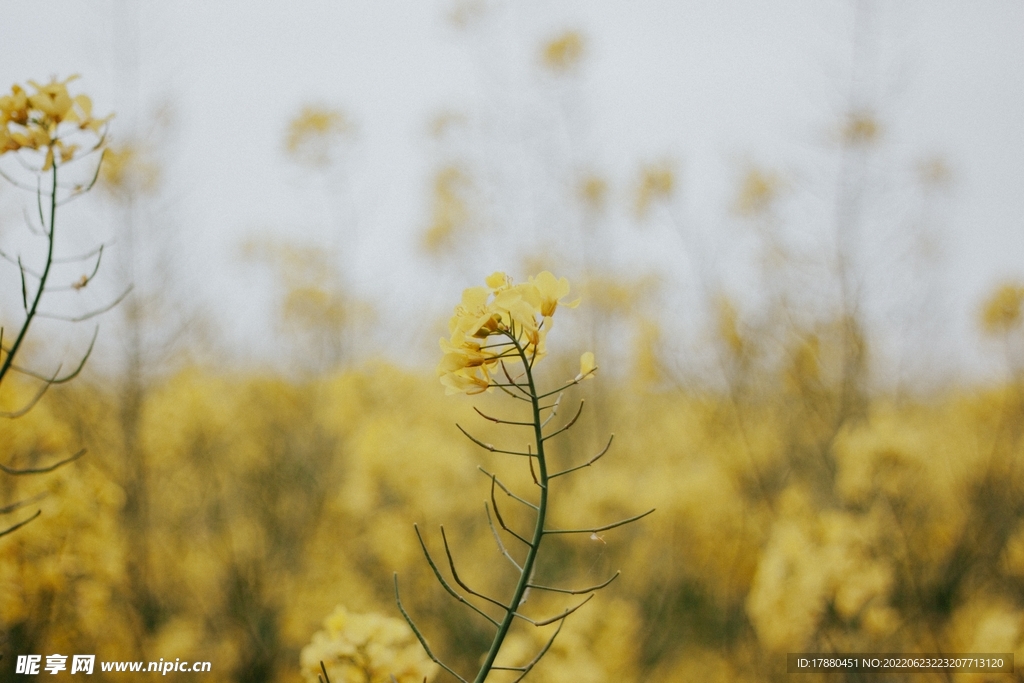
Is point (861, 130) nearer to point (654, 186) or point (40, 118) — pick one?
point (654, 186)

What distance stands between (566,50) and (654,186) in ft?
5.33

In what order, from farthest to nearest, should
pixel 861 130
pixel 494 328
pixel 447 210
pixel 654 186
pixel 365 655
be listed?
pixel 447 210, pixel 654 186, pixel 861 130, pixel 365 655, pixel 494 328

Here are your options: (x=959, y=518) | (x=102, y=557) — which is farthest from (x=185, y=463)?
(x=959, y=518)

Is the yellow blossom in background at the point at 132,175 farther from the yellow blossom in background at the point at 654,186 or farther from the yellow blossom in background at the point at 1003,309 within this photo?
the yellow blossom in background at the point at 1003,309

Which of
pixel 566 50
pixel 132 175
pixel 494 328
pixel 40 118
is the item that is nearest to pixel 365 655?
pixel 494 328

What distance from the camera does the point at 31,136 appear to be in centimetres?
140

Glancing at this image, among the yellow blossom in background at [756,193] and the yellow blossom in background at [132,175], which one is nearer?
the yellow blossom in background at [132,175]

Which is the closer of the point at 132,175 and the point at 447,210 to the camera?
the point at 132,175

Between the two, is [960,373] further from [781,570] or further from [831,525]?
[781,570]

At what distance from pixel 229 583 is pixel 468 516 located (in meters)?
1.98

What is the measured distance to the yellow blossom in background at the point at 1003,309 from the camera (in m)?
3.61

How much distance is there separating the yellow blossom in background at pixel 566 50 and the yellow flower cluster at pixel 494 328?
4775 millimetres

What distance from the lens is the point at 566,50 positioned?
5305mm

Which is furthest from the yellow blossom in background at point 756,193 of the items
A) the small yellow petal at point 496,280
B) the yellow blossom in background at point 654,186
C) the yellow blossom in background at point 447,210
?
the small yellow petal at point 496,280
